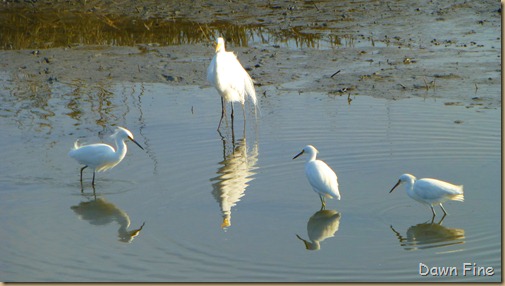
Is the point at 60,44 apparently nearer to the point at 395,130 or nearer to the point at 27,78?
the point at 27,78

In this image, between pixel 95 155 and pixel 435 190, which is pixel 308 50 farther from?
pixel 435 190

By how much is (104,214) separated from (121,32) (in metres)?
8.59

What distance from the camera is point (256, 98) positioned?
1148 cm

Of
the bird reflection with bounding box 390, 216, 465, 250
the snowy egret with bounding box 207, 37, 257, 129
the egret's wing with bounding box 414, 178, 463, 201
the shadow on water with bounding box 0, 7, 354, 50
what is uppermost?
the shadow on water with bounding box 0, 7, 354, 50

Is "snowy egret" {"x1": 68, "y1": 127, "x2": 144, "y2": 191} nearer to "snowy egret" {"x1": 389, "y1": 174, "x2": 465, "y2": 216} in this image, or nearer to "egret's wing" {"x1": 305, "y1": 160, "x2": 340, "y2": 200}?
"egret's wing" {"x1": 305, "y1": 160, "x2": 340, "y2": 200}

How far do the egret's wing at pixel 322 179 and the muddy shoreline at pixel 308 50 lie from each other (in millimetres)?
3880

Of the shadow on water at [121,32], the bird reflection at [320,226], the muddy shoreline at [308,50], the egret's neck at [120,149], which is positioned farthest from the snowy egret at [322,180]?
the shadow on water at [121,32]

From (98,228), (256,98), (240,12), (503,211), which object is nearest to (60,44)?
(240,12)

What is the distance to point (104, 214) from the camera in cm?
761

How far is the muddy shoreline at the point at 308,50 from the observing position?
1183 centimetres

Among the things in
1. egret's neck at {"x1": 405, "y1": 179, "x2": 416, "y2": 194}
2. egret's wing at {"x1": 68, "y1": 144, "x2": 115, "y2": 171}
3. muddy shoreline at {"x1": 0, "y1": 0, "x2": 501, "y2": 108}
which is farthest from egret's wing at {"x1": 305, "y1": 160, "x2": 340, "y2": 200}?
muddy shoreline at {"x1": 0, "y1": 0, "x2": 501, "y2": 108}

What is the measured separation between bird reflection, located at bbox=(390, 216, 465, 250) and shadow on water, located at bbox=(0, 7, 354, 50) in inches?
292

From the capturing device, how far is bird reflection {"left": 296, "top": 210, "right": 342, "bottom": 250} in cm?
675

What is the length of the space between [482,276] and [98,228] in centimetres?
335
